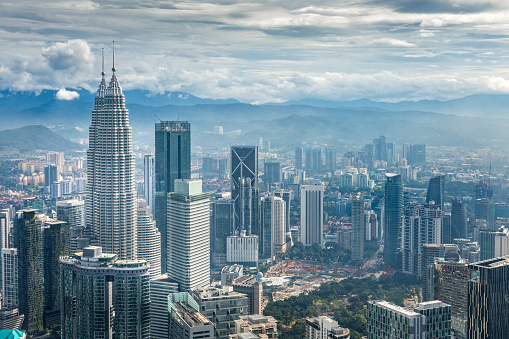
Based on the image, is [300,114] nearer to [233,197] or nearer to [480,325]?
[233,197]

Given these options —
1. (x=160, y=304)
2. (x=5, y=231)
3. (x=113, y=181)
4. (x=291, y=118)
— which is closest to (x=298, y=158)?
(x=291, y=118)

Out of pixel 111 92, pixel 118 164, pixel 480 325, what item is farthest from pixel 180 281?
pixel 480 325

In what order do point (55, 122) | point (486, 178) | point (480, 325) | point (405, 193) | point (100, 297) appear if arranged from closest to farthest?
point (480, 325), point (100, 297), point (486, 178), point (405, 193), point (55, 122)

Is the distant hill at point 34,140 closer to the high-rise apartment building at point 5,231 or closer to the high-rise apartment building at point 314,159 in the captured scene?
the high-rise apartment building at point 5,231

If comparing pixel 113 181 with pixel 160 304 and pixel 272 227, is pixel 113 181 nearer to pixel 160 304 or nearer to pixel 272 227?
pixel 160 304

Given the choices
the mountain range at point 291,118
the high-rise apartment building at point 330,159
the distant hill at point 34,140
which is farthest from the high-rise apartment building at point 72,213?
the high-rise apartment building at point 330,159

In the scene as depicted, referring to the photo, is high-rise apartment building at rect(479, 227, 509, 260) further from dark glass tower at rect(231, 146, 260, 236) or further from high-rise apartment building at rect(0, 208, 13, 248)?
high-rise apartment building at rect(0, 208, 13, 248)

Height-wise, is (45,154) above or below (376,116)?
below
